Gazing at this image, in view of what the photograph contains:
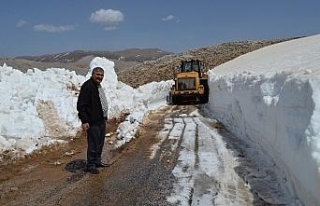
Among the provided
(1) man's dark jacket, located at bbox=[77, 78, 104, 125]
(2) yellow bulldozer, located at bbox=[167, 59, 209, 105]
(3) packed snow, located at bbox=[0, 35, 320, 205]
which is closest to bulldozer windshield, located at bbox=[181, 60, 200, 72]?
(2) yellow bulldozer, located at bbox=[167, 59, 209, 105]

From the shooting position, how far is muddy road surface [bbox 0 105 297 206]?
579 centimetres

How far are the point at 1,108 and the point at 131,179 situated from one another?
13.6 feet

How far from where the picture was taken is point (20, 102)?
997cm

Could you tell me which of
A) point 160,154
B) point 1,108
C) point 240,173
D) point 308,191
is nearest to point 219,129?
point 160,154

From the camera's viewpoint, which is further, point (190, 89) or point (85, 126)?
point (190, 89)

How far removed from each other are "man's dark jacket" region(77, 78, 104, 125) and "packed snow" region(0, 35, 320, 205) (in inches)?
85.1

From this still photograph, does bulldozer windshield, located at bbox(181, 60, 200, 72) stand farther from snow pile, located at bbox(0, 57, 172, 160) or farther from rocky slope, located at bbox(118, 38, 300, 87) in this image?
rocky slope, located at bbox(118, 38, 300, 87)

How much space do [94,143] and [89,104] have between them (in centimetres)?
75

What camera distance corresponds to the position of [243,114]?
437 inches

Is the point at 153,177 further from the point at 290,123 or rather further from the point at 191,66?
the point at 191,66

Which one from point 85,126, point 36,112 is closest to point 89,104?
point 85,126

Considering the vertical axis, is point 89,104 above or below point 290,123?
above

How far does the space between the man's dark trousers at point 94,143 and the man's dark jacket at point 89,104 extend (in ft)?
0.44

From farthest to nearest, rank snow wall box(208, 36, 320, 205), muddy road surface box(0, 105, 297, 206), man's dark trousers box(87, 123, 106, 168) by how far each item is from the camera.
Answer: man's dark trousers box(87, 123, 106, 168) → muddy road surface box(0, 105, 297, 206) → snow wall box(208, 36, 320, 205)
